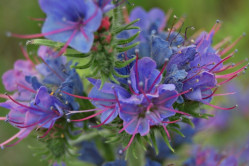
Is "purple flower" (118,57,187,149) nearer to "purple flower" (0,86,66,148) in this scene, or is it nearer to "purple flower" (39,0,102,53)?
"purple flower" (39,0,102,53)

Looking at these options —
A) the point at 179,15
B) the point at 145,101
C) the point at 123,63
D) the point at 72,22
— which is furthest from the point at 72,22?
the point at 179,15

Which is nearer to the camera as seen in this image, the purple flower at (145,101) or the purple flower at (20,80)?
the purple flower at (145,101)

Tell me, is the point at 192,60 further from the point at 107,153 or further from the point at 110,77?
the point at 107,153

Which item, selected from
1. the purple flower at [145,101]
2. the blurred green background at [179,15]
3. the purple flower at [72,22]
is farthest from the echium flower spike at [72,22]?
the blurred green background at [179,15]

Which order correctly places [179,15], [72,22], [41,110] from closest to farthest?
[72,22], [41,110], [179,15]

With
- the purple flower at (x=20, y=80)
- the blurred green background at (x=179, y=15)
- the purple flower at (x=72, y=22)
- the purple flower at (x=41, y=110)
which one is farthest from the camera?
the blurred green background at (x=179, y=15)

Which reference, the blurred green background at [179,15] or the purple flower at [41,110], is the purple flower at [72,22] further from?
the blurred green background at [179,15]

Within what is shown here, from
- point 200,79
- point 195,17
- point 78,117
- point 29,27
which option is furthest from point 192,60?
point 29,27

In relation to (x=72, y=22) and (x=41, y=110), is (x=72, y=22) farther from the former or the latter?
(x=41, y=110)
